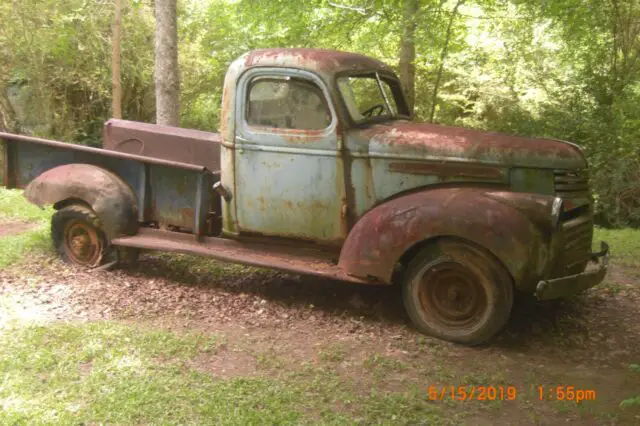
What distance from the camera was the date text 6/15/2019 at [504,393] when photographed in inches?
142

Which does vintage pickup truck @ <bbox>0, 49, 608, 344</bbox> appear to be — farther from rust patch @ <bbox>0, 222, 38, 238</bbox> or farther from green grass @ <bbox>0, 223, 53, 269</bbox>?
rust patch @ <bbox>0, 222, 38, 238</bbox>

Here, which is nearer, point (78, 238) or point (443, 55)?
point (78, 238)

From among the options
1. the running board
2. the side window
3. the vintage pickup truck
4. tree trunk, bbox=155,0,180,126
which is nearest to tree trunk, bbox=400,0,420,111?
tree trunk, bbox=155,0,180,126

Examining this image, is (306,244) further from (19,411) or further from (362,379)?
(19,411)

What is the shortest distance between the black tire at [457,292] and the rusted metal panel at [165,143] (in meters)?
2.41

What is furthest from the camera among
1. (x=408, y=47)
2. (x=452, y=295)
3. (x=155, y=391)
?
(x=408, y=47)

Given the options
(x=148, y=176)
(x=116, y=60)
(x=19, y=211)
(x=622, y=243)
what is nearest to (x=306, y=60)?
(x=148, y=176)

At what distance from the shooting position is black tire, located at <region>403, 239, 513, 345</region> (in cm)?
432

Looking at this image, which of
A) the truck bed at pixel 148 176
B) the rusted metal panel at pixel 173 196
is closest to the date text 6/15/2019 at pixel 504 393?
the truck bed at pixel 148 176

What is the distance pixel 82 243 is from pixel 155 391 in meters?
3.01

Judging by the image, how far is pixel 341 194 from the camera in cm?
495

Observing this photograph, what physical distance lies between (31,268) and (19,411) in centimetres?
304

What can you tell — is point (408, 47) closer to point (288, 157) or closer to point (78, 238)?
point (288, 157)

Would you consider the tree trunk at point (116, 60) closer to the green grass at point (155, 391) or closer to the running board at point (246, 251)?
the running board at point (246, 251)
